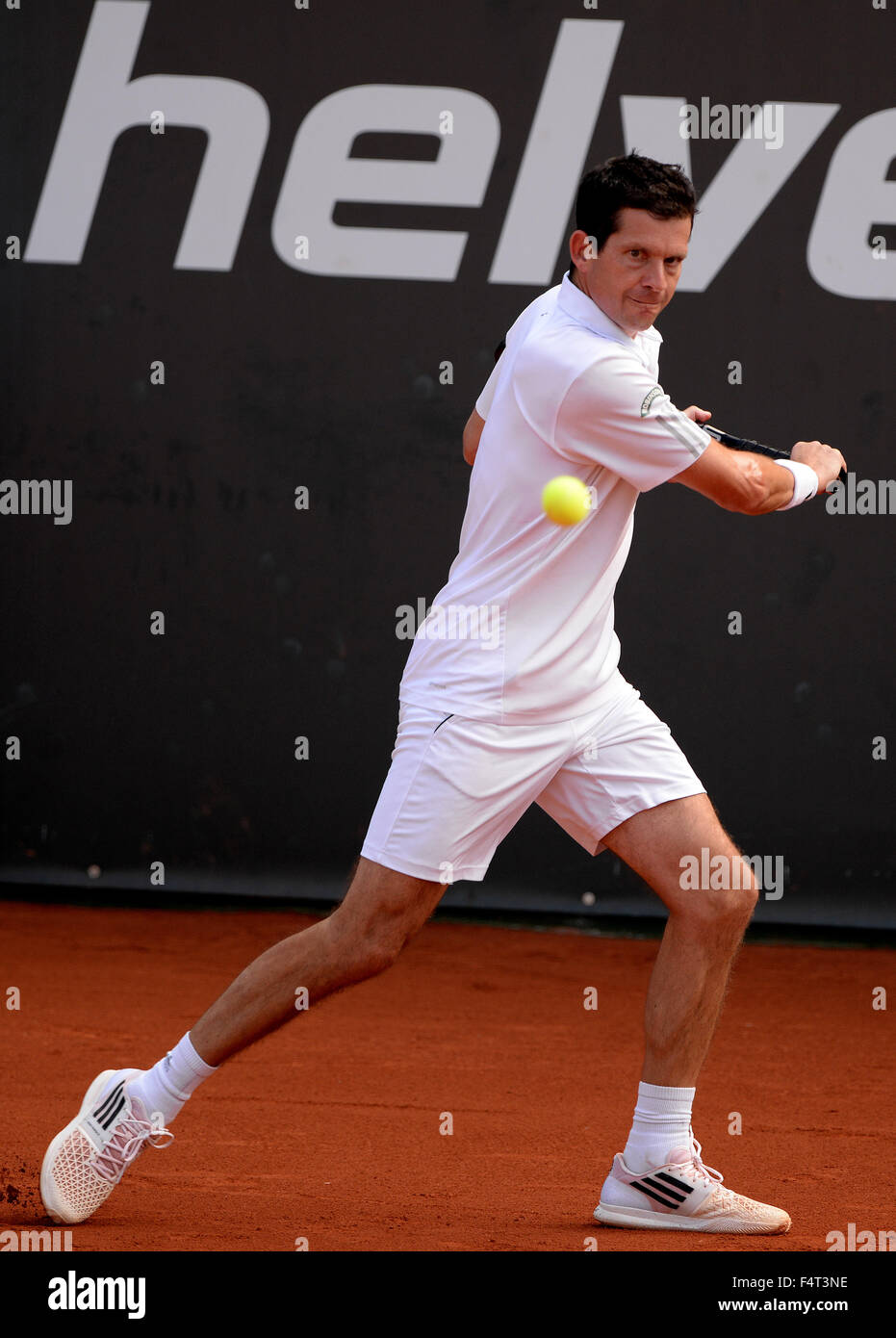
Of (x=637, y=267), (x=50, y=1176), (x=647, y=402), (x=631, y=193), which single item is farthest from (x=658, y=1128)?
(x=631, y=193)

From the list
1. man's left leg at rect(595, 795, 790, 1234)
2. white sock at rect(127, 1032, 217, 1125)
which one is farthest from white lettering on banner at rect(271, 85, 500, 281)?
white sock at rect(127, 1032, 217, 1125)

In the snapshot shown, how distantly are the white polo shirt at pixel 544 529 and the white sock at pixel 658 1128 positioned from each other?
704 millimetres

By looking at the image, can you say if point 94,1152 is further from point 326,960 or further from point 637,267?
point 637,267

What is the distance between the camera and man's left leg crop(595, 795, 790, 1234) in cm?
311

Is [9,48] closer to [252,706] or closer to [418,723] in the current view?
[252,706]

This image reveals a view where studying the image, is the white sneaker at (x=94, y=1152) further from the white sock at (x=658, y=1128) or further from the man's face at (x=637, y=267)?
the man's face at (x=637, y=267)

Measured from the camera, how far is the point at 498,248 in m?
6.47

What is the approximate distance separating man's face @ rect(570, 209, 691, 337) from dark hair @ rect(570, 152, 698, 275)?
0.05 ft

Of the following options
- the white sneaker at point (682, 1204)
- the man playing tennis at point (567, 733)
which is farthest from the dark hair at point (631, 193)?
the white sneaker at point (682, 1204)

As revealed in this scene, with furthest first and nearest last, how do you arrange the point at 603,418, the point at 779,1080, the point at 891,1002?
the point at 891,1002 → the point at 779,1080 → the point at 603,418

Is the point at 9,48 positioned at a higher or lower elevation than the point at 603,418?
higher

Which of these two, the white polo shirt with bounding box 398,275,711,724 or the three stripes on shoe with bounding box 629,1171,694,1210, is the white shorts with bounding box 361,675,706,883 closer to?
the white polo shirt with bounding box 398,275,711,724

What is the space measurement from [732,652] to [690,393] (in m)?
0.95

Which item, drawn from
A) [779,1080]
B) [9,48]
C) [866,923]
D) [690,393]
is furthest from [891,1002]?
[9,48]
